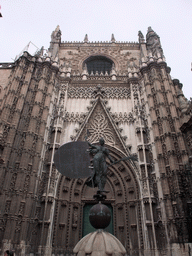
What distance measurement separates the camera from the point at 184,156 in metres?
12.0

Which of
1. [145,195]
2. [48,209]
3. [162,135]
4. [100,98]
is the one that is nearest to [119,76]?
[100,98]

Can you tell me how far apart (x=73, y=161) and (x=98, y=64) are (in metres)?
16.9

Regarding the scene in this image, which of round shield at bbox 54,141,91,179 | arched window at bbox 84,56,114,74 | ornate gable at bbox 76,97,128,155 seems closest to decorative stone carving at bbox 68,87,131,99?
ornate gable at bbox 76,97,128,155

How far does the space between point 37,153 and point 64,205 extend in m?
3.68

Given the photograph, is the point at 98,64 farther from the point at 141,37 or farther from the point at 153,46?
the point at 153,46

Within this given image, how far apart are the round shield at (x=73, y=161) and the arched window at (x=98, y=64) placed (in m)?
15.7

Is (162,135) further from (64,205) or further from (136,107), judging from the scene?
(64,205)

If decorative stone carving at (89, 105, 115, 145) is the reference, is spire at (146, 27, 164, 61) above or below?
above

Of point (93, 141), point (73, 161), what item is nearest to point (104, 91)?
point (93, 141)

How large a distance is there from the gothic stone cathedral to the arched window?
250cm

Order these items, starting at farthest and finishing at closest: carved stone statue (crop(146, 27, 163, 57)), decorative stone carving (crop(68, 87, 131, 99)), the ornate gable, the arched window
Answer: the arched window
carved stone statue (crop(146, 27, 163, 57))
decorative stone carving (crop(68, 87, 131, 99))
the ornate gable

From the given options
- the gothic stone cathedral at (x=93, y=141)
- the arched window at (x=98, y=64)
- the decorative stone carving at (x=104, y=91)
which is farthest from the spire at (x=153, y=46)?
the arched window at (x=98, y=64)

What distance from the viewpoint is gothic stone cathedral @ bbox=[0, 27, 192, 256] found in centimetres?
1061

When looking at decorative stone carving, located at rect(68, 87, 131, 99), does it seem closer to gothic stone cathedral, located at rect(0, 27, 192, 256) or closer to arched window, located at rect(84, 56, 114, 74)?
gothic stone cathedral, located at rect(0, 27, 192, 256)
